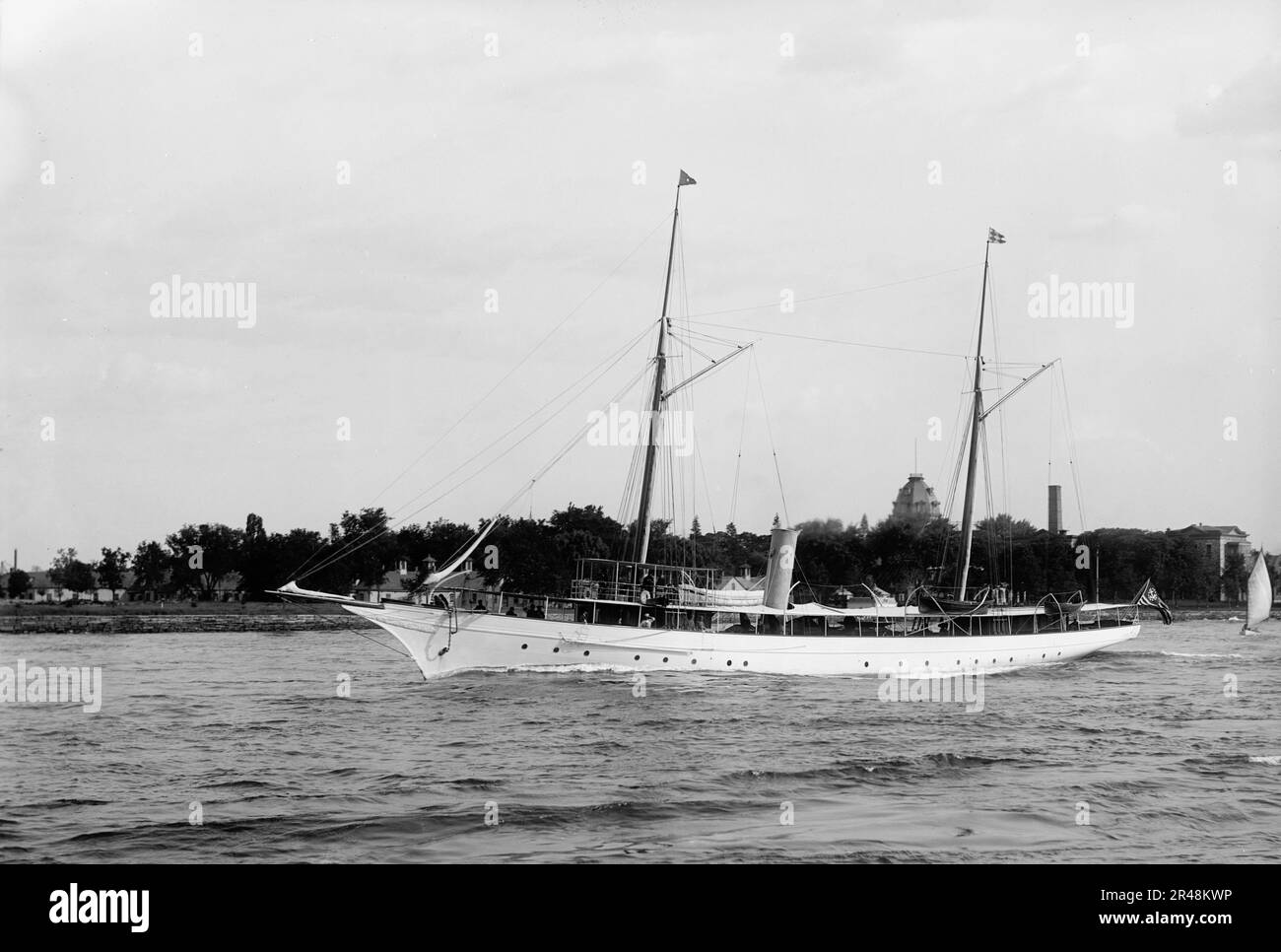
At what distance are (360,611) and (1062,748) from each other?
3106 cm

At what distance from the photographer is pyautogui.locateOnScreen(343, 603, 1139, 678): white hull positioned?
55.4m

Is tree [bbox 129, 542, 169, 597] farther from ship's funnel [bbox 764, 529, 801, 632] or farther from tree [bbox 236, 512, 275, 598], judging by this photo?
ship's funnel [bbox 764, 529, 801, 632]

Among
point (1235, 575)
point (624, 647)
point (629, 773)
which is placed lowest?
point (629, 773)

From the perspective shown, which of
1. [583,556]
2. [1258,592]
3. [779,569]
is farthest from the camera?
[583,556]

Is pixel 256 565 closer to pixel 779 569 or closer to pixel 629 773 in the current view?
pixel 779 569

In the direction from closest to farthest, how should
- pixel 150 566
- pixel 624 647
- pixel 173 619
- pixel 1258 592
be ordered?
1. pixel 624 647
2. pixel 1258 592
3. pixel 173 619
4. pixel 150 566

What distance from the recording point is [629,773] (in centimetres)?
3228

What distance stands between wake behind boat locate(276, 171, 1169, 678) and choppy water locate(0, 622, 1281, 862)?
169cm

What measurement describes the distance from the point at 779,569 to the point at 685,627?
5.31 metres

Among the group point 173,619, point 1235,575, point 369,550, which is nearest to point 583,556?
point 369,550

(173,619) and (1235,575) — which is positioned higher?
(1235,575)

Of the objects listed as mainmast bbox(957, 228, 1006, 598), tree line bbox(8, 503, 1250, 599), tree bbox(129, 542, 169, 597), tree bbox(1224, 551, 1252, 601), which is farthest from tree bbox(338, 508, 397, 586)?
tree bbox(1224, 551, 1252, 601)

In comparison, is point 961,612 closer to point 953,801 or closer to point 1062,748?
point 1062,748
